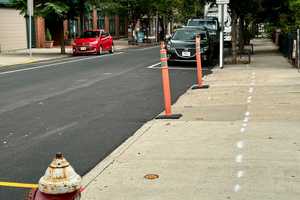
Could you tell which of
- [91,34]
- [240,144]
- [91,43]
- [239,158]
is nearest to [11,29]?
[91,34]

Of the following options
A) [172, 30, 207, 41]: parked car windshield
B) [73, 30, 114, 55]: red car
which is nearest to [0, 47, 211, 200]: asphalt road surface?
[172, 30, 207, 41]: parked car windshield

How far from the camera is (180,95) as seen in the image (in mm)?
13648

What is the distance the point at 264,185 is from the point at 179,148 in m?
1.95

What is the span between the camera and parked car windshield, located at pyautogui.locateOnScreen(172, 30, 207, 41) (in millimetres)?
24152

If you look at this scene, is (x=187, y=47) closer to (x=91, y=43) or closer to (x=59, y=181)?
(x=91, y=43)

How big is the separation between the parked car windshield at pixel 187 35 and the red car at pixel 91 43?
8.60 meters

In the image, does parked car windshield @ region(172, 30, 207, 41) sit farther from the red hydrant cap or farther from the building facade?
the red hydrant cap

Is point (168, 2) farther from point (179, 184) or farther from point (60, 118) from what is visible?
point (179, 184)

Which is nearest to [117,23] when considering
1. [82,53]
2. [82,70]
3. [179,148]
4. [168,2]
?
[168,2]

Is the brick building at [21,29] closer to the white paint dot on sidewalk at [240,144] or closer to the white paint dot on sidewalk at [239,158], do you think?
the white paint dot on sidewalk at [240,144]

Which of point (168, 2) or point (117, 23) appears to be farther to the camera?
point (117, 23)

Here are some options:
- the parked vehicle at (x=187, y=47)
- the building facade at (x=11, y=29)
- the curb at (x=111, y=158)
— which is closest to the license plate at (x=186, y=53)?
the parked vehicle at (x=187, y=47)

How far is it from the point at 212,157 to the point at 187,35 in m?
17.8

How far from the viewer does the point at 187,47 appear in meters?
23.2
